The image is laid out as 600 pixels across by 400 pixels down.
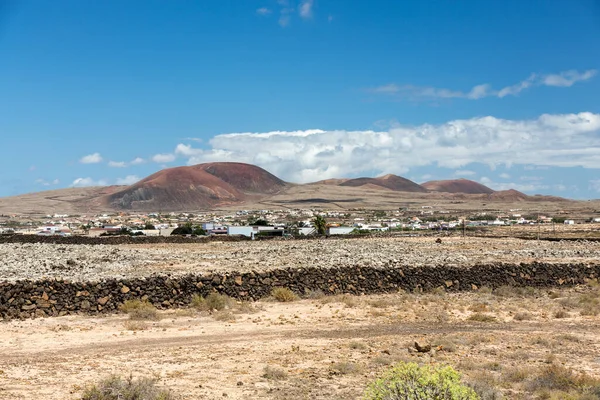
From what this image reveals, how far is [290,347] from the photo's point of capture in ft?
49.3

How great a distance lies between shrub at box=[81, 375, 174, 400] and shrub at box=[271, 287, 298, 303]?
1311 cm

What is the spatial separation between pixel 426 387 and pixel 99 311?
586 inches

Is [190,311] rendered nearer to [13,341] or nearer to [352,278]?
[13,341]

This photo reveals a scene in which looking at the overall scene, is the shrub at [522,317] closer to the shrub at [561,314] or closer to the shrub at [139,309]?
the shrub at [561,314]

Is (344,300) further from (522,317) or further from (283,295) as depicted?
(522,317)

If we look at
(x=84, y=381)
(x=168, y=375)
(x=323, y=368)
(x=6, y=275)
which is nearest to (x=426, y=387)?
(x=323, y=368)

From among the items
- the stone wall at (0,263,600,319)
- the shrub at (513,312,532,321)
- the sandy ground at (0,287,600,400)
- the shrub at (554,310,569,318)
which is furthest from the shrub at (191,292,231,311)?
the shrub at (554,310,569,318)

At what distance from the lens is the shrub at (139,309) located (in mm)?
19438

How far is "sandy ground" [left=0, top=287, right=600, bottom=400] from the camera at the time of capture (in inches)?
462

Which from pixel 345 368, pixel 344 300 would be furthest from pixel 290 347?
pixel 344 300

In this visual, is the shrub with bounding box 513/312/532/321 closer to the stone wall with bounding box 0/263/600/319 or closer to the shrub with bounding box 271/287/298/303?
the stone wall with bounding box 0/263/600/319

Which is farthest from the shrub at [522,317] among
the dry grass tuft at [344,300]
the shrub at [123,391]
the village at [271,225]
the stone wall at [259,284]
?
the village at [271,225]

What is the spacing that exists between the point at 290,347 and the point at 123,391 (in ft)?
18.2

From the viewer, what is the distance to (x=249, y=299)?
23.6 metres
